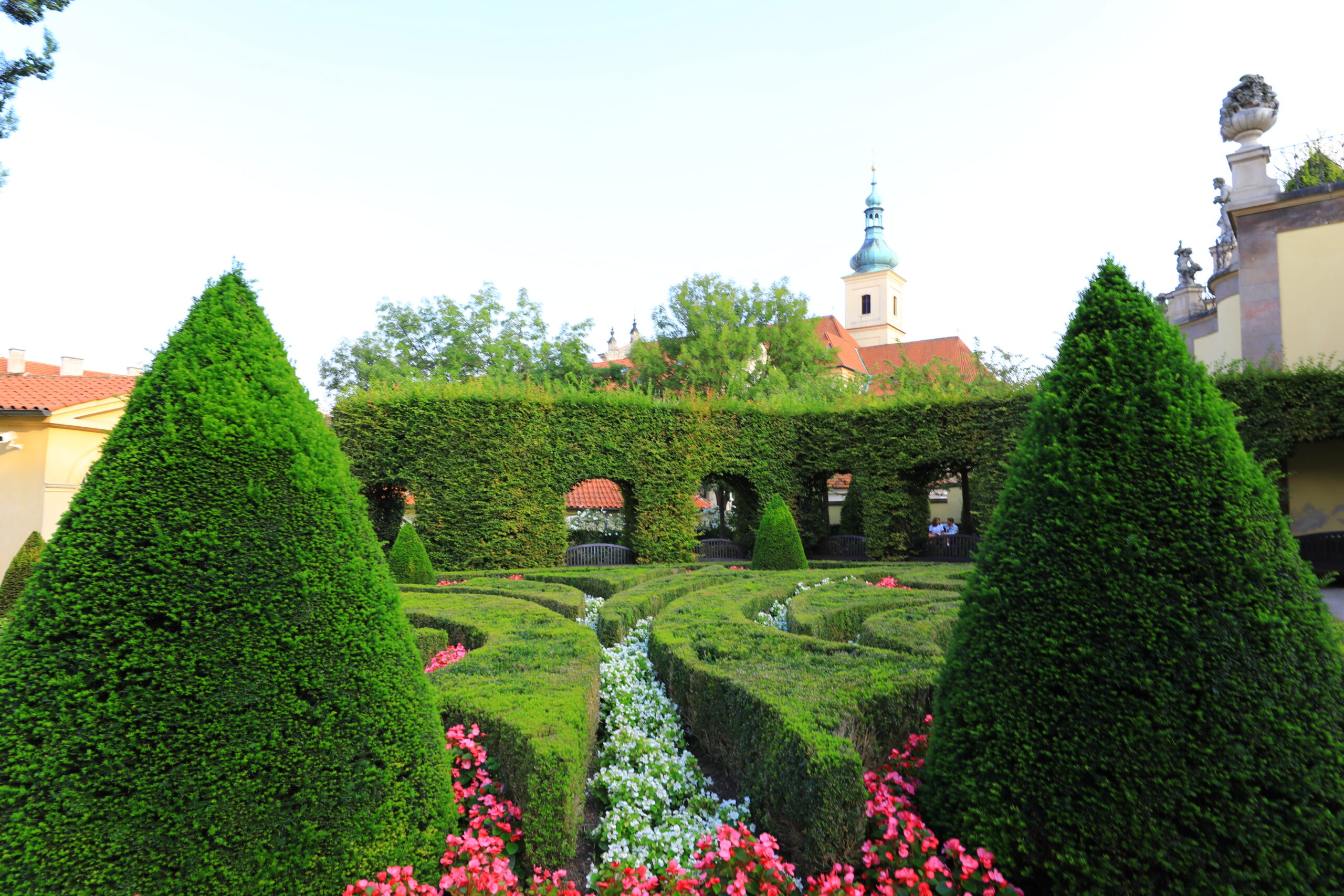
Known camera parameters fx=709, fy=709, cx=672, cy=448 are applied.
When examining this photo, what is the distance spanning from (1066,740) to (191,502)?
3.60 metres

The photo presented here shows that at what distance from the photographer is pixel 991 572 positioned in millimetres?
3168

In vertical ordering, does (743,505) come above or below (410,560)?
above

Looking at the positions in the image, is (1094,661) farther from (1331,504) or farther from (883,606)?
(1331,504)

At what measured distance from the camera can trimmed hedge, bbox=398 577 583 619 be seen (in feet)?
28.7

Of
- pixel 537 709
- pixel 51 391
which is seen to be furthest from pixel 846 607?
pixel 51 391

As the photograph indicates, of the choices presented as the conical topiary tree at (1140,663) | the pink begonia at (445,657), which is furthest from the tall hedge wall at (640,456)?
the conical topiary tree at (1140,663)

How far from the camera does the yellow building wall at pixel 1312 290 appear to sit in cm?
1474

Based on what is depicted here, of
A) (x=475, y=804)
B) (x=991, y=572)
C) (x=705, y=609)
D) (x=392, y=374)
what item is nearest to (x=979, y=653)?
(x=991, y=572)

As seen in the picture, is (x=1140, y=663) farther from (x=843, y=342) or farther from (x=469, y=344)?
(x=843, y=342)

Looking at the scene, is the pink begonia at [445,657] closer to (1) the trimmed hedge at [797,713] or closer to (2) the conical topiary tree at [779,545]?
(1) the trimmed hedge at [797,713]

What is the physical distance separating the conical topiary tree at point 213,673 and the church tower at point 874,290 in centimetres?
6360

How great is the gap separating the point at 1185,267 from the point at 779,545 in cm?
1814

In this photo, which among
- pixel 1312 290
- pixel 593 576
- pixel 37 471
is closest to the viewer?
pixel 593 576

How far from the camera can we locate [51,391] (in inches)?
699
